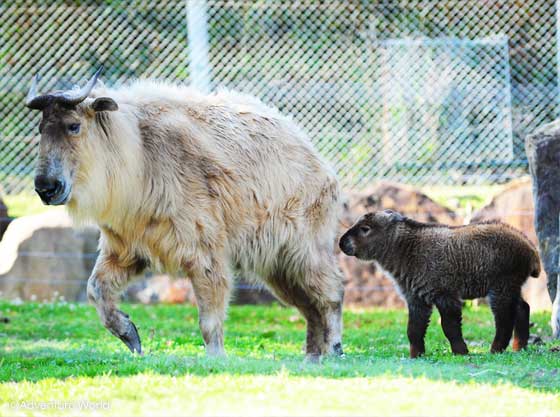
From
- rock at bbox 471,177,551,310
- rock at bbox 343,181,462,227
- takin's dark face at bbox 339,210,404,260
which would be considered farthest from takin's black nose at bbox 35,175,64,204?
rock at bbox 471,177,551,310

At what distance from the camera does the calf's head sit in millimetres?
7219

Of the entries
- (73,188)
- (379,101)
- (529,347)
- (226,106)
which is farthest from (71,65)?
(529,347)

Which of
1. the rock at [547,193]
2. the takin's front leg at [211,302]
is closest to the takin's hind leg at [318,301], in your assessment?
the takin's front leg at [211,302]

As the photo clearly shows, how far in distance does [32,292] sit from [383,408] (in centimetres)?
908

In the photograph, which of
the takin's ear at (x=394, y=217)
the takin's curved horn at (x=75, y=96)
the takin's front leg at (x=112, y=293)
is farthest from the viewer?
the takin's ear at (x=394, y=217)

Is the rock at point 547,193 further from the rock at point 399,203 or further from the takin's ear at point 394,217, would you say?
the rock at point 399,203

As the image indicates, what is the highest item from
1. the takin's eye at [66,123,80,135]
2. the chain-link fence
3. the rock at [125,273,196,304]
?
the chain-link fence

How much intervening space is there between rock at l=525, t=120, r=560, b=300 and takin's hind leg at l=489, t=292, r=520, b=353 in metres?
2.08

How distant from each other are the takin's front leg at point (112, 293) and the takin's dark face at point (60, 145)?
674mm

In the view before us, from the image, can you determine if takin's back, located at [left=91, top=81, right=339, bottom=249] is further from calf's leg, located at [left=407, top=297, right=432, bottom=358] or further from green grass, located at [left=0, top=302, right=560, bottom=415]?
green grass, located at [left=0, top=302, right=560, bottom=415]

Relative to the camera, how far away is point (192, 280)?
7.64m

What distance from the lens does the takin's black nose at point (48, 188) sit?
7.16 meters

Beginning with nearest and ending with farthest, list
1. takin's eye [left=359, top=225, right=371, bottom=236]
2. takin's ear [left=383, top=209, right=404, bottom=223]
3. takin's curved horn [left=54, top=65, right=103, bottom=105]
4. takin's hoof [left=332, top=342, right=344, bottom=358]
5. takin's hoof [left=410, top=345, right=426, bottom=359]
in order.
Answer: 1. takin's curved horn [left=54, top=65, right=103, bottom=105]
2. takin's hoof [left=410, top=345, right=426, bottom=359]
3. takin's hoof [left=332, top=342, right=344, bottom=358]
4. takin's ear [left=383, top=209, right=404, bottom=223]
5. takin's eye [left=359, top=225, right=371, bottom=236]

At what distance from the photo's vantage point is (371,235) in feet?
28.5
